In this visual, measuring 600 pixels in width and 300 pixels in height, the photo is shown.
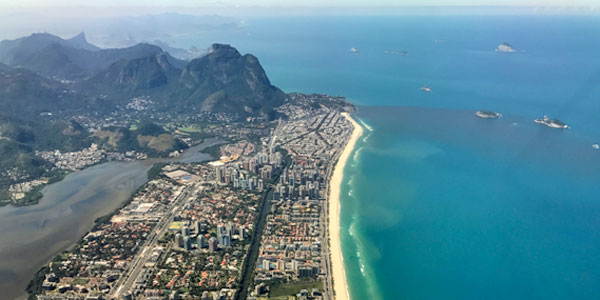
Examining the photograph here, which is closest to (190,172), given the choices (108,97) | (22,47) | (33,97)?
(33,97)

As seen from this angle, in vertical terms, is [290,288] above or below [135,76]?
below

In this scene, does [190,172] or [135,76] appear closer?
[190,172]

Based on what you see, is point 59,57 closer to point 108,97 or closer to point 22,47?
point 22,47

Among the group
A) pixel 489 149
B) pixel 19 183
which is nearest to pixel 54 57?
pixel 19 183

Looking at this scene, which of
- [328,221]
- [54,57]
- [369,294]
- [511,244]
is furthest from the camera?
[54,57]

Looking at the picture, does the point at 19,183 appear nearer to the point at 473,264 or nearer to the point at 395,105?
the point at 473,264

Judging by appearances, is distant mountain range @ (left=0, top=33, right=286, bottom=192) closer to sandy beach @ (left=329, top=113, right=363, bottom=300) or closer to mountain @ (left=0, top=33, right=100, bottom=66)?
mountain @ (left=0, top=33, right=100, bottom=66)
